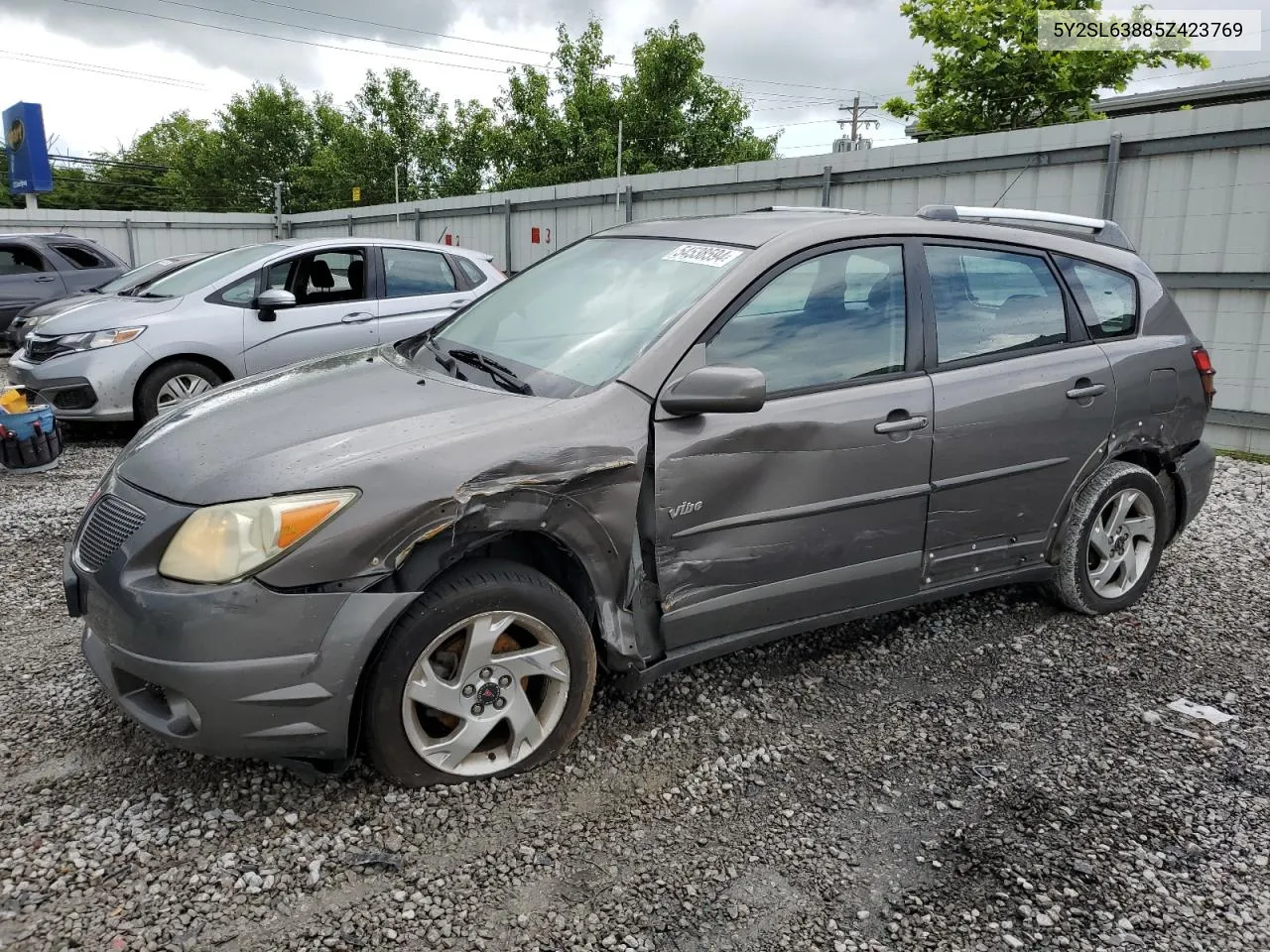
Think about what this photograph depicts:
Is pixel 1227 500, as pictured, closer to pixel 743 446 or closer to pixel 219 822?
pixel 743 446

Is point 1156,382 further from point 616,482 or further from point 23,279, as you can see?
point 23,279

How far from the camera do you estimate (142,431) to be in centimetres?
312

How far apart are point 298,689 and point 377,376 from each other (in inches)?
46.2

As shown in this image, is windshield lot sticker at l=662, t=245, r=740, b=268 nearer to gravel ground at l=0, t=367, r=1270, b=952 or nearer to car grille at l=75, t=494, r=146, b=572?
gravel ground at l=0, t=367, r=1270, b=952

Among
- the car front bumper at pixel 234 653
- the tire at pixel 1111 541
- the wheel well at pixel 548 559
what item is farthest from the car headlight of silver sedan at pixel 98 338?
the tire at pixel 1111 541

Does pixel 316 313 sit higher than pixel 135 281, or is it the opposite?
pixel 135 281

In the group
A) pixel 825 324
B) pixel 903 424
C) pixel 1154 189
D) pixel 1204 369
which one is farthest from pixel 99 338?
pixel 1154 189

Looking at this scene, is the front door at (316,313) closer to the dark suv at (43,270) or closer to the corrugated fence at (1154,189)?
the corrugated fence at (1154,189)

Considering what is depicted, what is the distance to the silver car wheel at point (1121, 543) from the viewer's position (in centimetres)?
408

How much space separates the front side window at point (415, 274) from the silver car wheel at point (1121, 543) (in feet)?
18.7

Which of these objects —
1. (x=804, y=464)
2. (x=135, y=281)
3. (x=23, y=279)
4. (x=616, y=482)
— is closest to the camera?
(x=616, y=482)

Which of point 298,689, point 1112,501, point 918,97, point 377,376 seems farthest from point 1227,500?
point 918,97

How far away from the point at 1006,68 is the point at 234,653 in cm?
2988

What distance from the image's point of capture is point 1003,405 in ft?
11.6
